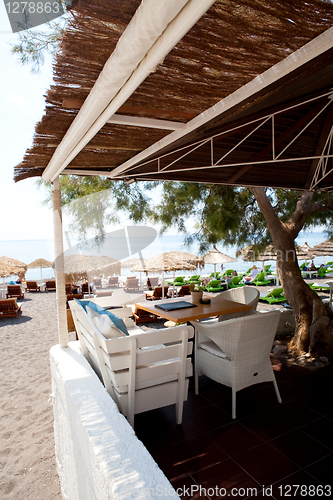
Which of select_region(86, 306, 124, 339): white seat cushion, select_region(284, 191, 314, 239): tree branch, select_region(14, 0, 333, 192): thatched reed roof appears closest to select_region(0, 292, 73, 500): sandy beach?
select_region(86, 306, 124, 339): white seat cushion

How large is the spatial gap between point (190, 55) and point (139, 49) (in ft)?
1.66

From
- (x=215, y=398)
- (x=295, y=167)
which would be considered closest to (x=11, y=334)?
(x=215, y=398)

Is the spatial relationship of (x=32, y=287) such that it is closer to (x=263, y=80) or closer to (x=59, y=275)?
(x=59, y=275)

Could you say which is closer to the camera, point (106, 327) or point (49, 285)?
point (106, 327)

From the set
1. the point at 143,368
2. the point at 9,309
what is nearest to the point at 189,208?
the point at 143,368

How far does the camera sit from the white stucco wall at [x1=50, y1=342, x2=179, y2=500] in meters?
1.16

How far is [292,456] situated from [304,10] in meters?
2.64

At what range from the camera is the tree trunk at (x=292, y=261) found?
4.66 m

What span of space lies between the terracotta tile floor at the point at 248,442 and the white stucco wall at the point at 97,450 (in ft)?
2.16

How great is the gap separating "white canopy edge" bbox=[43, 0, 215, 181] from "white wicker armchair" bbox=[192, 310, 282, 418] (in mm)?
1991

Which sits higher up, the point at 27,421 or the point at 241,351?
the point at 241,351

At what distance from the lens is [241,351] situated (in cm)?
271

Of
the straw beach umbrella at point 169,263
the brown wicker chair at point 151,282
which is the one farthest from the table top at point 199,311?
the brown wicker chair at point 151,282

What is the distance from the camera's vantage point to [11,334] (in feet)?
26.2
